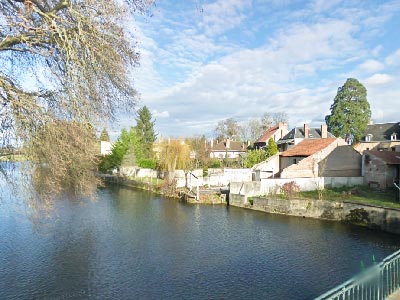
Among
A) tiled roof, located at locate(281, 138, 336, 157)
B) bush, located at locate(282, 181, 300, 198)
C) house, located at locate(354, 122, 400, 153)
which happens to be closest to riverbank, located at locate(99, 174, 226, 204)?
bush, located at locate(282, 181, 300, 198)

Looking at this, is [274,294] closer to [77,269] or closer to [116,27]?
[77,269]

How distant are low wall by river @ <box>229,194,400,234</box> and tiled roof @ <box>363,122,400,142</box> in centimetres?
2970

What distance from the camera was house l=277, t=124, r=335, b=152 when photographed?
42125 mm

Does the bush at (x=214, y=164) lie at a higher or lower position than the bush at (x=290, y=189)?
higher

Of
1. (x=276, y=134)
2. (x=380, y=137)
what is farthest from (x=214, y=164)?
(x=380, y=137)

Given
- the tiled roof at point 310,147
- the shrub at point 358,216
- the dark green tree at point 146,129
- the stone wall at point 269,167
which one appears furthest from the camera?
the dark green tree at point 146,129

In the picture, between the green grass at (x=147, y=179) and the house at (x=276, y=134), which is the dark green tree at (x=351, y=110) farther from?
the green grass at (x=147, y=179)

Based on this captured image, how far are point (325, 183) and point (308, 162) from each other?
2443 mm

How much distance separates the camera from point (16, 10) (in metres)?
5.62

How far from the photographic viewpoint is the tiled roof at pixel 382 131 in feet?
157

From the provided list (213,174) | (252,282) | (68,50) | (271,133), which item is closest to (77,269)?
(252,282)

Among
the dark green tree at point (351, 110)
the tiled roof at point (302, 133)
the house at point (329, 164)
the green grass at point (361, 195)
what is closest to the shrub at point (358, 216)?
the green grass at point (361, 195)

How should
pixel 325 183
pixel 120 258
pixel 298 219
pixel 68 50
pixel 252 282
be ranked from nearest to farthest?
pixel 68 50
pixel 252 282
pixel 120 258
pixel 298 219
pixel 325 183

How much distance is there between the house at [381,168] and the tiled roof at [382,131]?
20726 millimetres
